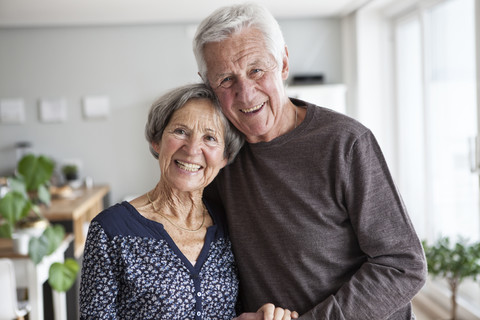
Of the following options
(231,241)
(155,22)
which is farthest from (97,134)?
(231,241)

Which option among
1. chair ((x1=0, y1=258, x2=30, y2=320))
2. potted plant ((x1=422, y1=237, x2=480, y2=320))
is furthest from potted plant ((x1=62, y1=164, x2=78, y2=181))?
potted plant ((x1=422, y1=237, x2=480, y2=320))

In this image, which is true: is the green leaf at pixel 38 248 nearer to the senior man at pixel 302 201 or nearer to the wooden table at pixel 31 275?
the wooden table at pixel 31 275

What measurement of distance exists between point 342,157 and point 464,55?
9.44 feet

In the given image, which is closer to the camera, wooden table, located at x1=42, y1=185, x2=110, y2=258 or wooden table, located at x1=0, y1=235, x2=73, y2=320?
wooden table, located at x1=0, y1=235, x2=73, y2=320

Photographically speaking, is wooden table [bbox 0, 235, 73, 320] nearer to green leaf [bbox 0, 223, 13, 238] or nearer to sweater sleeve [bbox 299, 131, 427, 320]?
green leaf [bbox 0, 223, 13, 238]

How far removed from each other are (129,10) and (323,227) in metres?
4.37

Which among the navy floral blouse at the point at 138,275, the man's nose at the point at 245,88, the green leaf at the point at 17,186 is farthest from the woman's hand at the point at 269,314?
the green leaf at the point at 17,186

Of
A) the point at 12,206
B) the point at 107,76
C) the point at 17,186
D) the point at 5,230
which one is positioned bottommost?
the point at 5,230

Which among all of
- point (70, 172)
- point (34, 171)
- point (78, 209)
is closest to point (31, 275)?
point (34, 171)

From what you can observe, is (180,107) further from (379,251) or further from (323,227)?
(379,251)

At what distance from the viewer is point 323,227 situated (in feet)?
4.36

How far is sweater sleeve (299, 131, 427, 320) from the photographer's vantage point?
1248 millimetres

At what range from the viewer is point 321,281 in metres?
1.33

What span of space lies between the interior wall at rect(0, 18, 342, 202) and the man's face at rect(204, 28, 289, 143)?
15.2 ft
